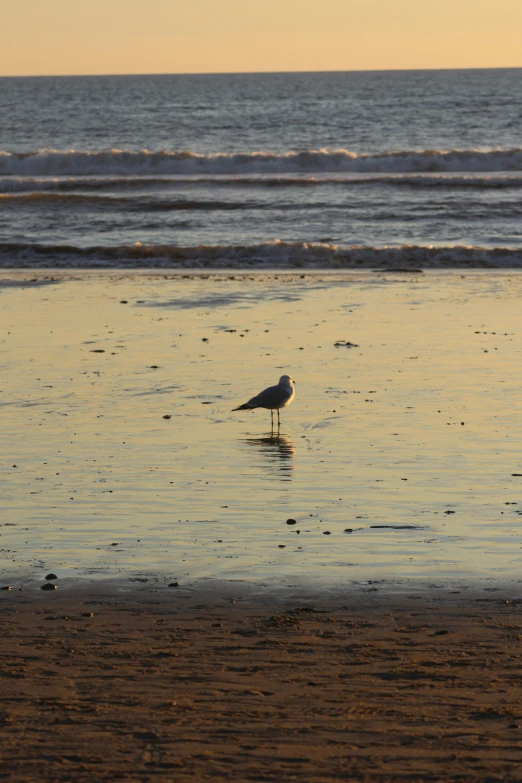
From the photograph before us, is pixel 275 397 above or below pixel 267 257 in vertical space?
above

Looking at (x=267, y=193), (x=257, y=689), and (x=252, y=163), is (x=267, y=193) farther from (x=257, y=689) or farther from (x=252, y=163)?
(x=257, y=689)

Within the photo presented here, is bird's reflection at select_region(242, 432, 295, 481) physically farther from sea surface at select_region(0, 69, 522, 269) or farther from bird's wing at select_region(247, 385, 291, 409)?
sea surface at select_region(0, 69, 522, 269)

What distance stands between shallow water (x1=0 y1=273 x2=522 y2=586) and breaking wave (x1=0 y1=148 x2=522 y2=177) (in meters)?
26.3

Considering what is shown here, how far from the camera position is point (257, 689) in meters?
4.77

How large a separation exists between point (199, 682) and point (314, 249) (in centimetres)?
1867

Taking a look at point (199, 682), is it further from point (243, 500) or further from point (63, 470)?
point (63, 470)

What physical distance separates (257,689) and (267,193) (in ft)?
96.9

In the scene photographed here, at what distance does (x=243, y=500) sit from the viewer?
24.9 ft

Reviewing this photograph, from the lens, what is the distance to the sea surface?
23516 mm

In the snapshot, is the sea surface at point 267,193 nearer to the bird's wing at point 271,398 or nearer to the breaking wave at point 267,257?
the breaking wave at point 267,257

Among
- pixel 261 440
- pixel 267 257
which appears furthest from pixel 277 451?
pixel 267 257

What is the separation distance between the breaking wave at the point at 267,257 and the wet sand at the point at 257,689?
637 inches

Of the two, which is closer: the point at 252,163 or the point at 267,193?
the point at 267,193

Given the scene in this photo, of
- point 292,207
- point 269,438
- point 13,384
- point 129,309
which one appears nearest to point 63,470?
point 269,438
